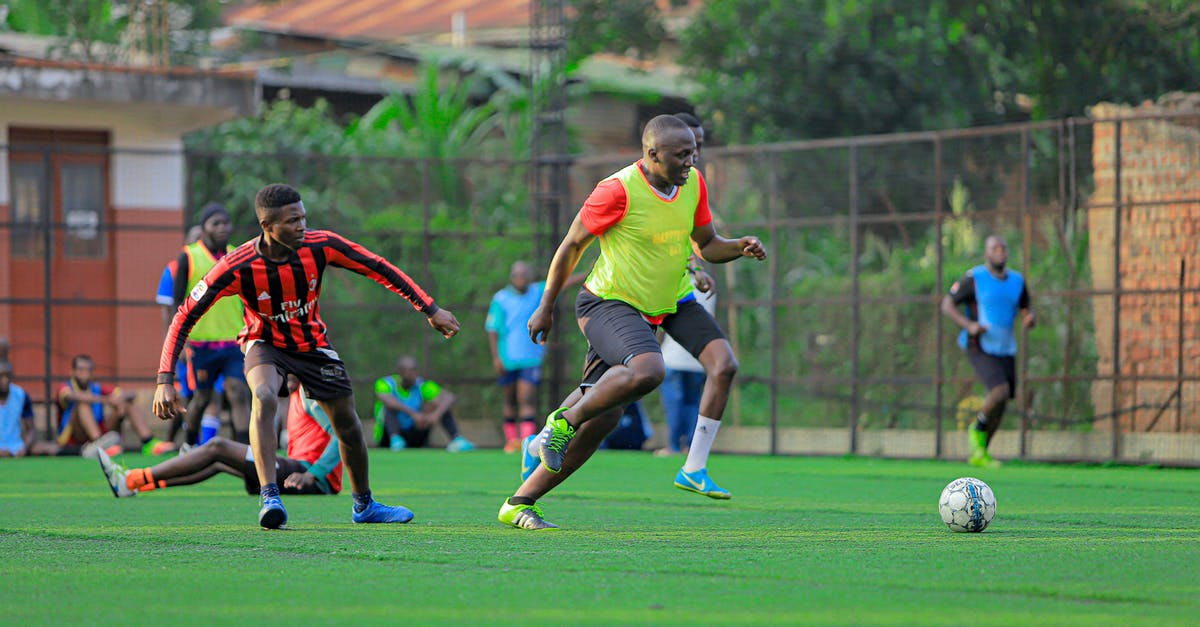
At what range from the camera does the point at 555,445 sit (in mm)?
7191

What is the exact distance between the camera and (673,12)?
104 feet

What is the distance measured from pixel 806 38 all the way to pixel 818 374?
8.75m

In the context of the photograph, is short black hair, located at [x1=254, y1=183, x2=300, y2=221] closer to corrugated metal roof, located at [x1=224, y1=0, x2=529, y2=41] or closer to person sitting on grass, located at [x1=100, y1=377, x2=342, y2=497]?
person sitting on grass, located at [x1=100, y1=377, x2=342, y2=497]

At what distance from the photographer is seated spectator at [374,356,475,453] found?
18016mm

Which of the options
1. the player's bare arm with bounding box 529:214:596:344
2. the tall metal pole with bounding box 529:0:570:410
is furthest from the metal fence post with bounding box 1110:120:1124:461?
the player's bare arm with bounding box 529:214:596:344

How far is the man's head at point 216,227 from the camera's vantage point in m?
12.8

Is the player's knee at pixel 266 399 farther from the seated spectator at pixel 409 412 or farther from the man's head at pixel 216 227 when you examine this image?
the seated spectator at pixel 409 412

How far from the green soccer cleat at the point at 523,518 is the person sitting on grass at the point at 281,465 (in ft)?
6.60

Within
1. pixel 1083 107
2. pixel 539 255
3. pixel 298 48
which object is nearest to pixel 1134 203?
pixel 539 255

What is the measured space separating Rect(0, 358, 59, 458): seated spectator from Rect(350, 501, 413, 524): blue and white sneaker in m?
9.40

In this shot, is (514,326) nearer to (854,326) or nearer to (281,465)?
(854,326)

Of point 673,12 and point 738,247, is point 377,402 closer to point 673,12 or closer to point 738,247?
point 738,247

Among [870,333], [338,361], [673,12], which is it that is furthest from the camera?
[673,12]

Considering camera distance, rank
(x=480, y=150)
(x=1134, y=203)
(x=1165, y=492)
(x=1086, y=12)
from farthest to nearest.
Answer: (x=480, y=150) < (x=1086, y=12) < (x=1134, y=203) < (x=1165, y=492)
